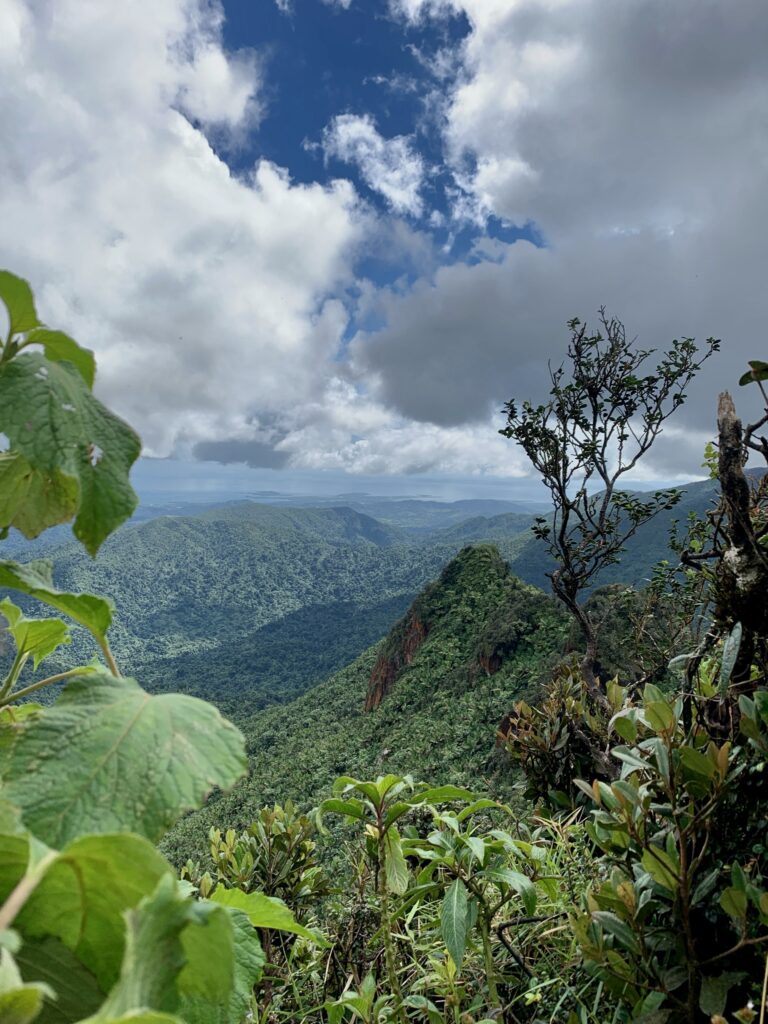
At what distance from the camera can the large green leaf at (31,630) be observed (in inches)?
29.5

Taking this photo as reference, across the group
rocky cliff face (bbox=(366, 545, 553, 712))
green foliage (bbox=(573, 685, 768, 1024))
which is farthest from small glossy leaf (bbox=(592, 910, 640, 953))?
rocky cliff face (bbox=(366, 545, 553, 712))

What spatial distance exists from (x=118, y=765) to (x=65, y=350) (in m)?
0.46

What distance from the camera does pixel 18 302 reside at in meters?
0.62

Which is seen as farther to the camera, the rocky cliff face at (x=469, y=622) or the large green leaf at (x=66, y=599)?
the rocky cliff face at (x=469, y=622)

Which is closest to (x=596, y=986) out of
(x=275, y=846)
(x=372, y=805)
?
(x=372, y=805)

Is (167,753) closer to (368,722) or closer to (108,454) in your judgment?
(108,454)

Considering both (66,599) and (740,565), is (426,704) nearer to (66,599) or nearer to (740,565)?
(740,565)

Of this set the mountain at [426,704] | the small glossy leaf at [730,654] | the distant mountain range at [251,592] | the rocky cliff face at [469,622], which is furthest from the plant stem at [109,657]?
the distant mountain range at [251,592]

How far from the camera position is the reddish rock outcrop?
48375 mm

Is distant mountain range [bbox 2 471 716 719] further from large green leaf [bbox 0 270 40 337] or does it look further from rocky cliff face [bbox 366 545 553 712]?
large green leaf [bbox 0 270 40 337]

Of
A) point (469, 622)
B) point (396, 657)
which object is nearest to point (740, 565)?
point (469, 622)

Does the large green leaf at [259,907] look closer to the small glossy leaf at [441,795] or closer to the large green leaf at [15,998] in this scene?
the small glossy leaf at [441,795]

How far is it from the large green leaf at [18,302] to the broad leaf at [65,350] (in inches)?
0.4

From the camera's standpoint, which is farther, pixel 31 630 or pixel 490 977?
pixel 490 977
